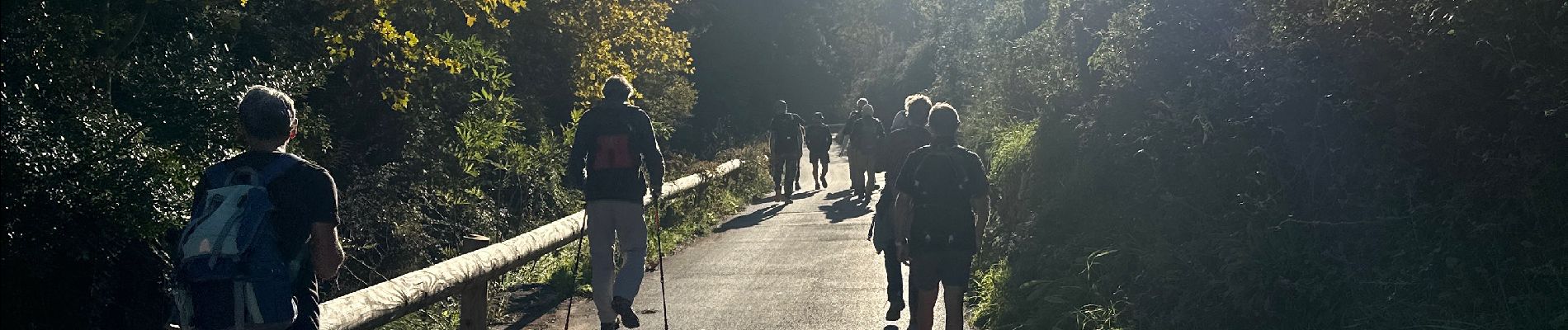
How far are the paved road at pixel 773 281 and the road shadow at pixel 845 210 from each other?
0.14 meters

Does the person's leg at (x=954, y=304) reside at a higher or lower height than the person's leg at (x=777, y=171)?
higher

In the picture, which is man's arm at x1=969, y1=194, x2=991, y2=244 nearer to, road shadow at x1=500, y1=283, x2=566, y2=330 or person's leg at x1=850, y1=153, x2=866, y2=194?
road shadow at x1=500, y1=283, x2=566, y2=330

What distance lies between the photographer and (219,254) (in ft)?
13.5

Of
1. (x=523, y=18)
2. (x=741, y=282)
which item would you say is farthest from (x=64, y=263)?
(x=523, y=18)

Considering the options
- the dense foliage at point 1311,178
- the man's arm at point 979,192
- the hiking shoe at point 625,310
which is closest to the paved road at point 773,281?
the hiking shoe at point 625,310

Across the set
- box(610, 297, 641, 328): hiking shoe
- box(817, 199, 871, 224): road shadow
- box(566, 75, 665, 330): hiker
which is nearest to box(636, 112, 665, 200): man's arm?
box(566, 75, 665, 330): hiker

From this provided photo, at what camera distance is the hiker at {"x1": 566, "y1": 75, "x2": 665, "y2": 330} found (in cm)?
804

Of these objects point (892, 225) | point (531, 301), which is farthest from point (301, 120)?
point (892, 225)

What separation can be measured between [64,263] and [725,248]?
344 inches

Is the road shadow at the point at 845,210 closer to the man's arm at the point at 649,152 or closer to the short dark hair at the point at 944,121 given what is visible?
the man's arm at the point at 649,152

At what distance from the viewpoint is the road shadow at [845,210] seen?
59.0ft

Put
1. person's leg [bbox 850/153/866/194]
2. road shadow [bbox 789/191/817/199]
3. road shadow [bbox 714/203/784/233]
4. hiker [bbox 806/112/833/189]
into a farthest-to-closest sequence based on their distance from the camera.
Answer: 1. road shadow [bbox 789/191/817/199]
2. hiker [bbox 806/112/833/189]
3. person's leg [bbox 850/153/866/194]
4. road shadow [bbox 714/203/784/233]

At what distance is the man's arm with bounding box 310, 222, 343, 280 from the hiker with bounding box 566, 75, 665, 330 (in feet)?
11.7

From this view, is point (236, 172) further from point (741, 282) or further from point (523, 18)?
point (523, 18)
